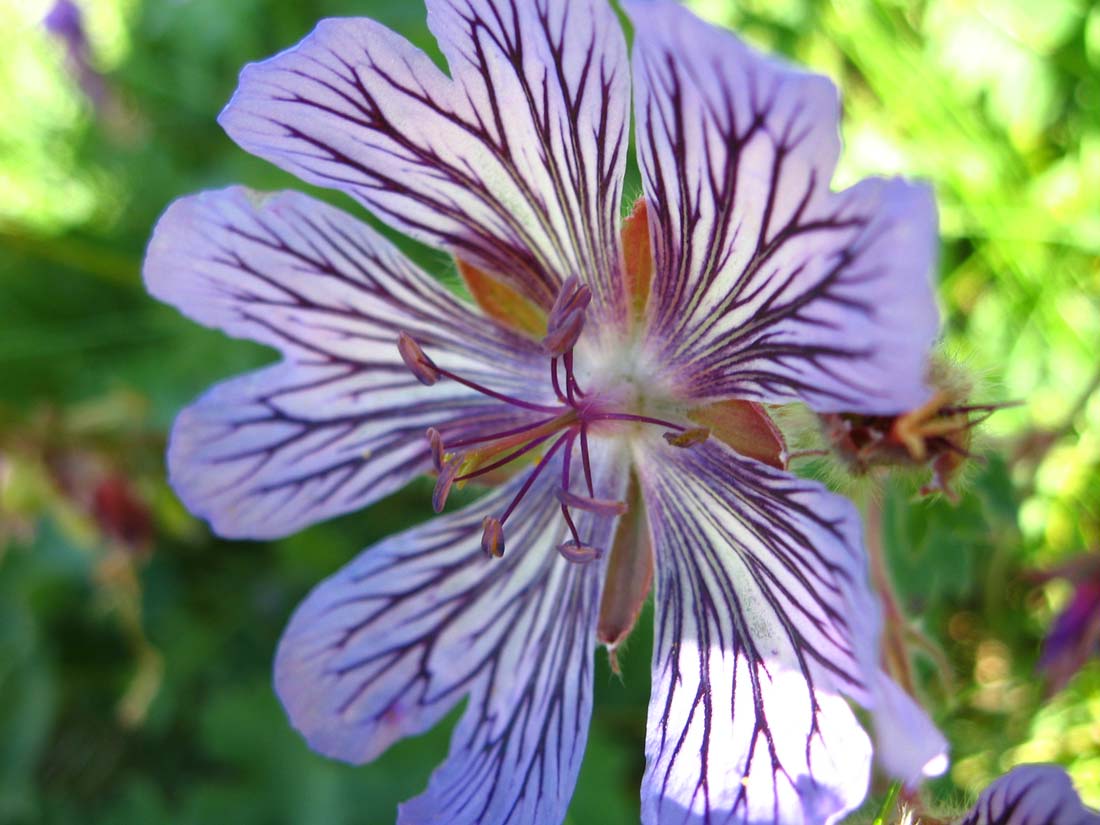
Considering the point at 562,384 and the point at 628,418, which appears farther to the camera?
the point at 562,384

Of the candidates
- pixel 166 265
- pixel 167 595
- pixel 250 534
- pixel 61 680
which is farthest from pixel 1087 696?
pixel 61 680

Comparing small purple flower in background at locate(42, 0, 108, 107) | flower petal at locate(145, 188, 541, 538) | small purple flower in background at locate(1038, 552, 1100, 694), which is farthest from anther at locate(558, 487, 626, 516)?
small purple flower in background at locate(42, 0, 108, 107)

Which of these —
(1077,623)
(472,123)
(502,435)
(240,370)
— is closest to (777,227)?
(472,123)

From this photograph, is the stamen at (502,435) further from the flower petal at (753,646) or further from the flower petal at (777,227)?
the flower petal at (777,227)

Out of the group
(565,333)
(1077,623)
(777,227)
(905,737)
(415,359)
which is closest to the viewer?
(905,737)

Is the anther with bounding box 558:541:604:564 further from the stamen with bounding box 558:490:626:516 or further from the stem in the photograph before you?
the stem

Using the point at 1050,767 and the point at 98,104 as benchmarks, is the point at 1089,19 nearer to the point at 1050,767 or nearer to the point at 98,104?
the point at 1050,767

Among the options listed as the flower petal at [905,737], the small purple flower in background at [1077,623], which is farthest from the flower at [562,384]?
the small purple flower in background at [1077,623]

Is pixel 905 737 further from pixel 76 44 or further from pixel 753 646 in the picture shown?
pixel 76 44
